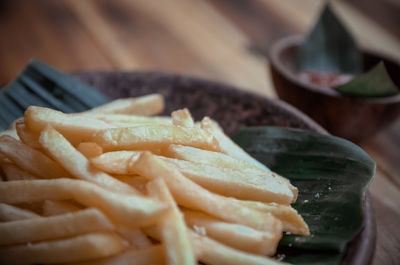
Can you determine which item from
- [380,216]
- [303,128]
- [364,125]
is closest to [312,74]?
[364,125]

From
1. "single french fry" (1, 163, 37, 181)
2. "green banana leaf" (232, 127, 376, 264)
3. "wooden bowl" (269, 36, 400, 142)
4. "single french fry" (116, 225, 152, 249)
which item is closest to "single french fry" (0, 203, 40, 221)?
"single french fry" (1, 163, 37, 181)

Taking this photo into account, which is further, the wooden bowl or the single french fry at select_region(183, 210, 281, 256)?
the wooden bowl

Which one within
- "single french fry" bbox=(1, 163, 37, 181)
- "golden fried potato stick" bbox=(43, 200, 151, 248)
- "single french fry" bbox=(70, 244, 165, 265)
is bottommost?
"single french fry" bbox=(70, 244, 165, 265)

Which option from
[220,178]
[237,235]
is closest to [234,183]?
[220,178]

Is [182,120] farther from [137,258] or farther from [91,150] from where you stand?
[137,258]

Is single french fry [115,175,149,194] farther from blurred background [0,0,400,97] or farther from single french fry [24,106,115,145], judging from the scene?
blurred background [0,0,400,97]

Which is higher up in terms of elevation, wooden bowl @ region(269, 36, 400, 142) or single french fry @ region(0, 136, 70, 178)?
single french fry @ region(0, 136, 70, 178)

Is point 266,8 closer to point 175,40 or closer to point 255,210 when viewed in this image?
point 175,40
